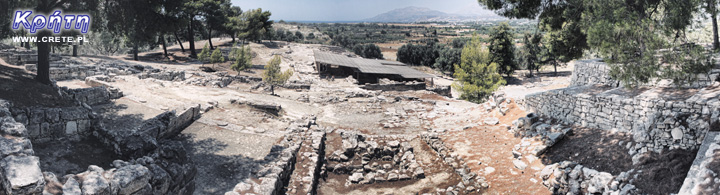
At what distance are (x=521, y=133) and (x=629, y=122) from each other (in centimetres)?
369

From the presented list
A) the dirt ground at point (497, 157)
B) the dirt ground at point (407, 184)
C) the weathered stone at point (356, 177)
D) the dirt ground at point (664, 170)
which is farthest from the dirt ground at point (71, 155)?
the dirt ground at point (664, 170)

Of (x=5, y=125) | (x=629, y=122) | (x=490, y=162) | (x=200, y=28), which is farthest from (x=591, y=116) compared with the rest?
(x=200, y=28)

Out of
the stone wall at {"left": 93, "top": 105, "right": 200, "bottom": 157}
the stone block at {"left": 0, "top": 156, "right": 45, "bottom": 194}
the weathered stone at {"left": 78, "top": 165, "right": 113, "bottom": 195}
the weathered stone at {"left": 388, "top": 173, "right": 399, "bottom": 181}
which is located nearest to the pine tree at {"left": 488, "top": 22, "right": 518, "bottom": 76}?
the weathered stone at {"left": 388, "top": 173, "right": 399, "bottom": 181}

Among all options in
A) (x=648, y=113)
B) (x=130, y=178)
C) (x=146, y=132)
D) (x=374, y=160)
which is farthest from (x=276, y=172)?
(x=648, y=113)

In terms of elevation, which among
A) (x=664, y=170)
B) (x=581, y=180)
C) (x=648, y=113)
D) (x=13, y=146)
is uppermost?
A: (x=648, y=113)

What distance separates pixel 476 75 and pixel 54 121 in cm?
2240

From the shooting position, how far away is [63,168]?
25.1 ft

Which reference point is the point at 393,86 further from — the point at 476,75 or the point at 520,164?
the point at 520,164

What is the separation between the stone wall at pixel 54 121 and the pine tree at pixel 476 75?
20878mm

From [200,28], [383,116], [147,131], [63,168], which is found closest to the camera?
[63,168]

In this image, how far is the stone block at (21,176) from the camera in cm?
524

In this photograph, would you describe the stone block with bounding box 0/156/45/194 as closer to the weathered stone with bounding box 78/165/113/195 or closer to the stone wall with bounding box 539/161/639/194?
the weathered stone with bounding box 78/165/113/195

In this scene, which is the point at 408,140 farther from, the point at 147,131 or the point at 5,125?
the point at 5,125

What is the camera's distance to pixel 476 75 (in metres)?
25.3
